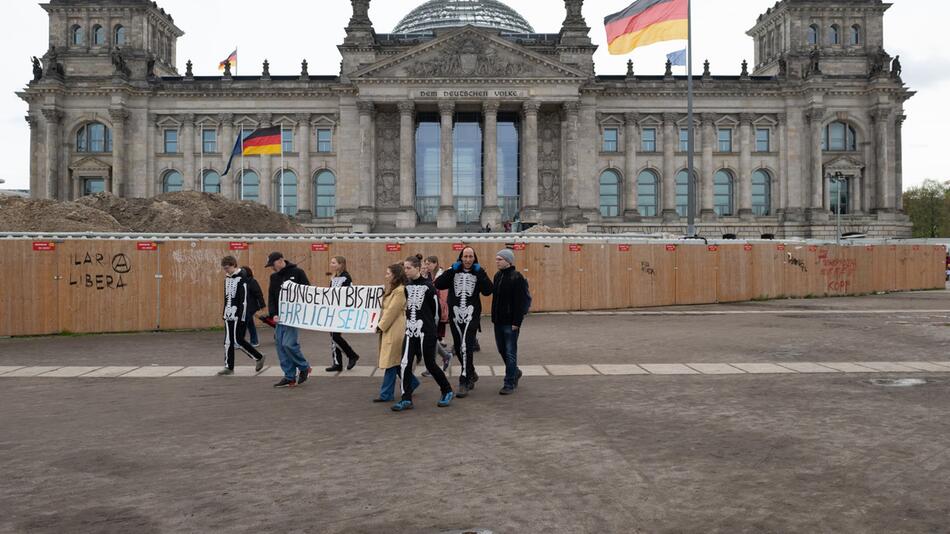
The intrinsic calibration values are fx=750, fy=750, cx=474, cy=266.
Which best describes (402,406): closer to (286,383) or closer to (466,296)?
(466,296)

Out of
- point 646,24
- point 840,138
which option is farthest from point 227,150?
point 840,138

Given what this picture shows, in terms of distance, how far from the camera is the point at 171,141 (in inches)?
2650

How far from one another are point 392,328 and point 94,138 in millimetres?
65791

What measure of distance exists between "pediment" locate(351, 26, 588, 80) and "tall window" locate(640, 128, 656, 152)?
980 centimetres

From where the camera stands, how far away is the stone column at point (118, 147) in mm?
65000

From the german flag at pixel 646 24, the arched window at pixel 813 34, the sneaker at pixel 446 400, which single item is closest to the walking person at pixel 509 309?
the sneaker at pixel 446 400

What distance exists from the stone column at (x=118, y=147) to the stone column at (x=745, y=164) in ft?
180

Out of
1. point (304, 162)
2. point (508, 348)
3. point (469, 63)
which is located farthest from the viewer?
point (304, 162)

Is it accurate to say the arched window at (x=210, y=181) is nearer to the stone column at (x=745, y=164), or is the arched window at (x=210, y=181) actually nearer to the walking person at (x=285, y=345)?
the stone column at (x=745, y=164)

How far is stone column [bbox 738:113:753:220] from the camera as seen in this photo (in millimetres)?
67812

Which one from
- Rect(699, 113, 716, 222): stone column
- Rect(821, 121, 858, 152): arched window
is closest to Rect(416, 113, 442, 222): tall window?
Rect(699, 113, 716, 222): stone column

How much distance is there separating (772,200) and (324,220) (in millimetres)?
40632

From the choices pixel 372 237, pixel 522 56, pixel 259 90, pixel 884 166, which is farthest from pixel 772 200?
pixel 372 237

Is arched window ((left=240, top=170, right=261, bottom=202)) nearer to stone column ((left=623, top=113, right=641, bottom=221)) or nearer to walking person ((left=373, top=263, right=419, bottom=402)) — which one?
stone column ((left=623, top=113, right=641, bottom=221))
